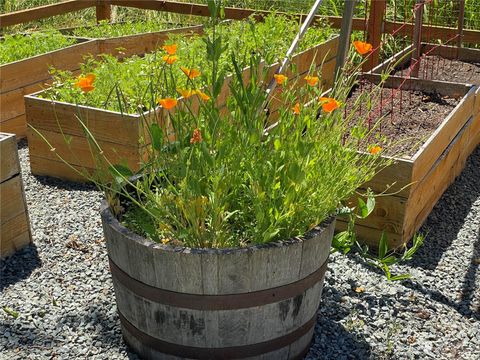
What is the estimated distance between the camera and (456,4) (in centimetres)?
704

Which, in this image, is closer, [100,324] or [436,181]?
[100,324]

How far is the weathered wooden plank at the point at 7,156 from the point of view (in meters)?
3.23

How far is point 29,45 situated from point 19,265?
246 centimetres

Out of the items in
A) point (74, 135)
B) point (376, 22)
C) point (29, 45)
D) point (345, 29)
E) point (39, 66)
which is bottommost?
point (74, 135)

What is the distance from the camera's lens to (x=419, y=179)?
11.7ft

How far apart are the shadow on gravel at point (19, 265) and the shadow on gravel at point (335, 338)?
54.8 inches

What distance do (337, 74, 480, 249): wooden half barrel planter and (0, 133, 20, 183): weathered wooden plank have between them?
1656 mm

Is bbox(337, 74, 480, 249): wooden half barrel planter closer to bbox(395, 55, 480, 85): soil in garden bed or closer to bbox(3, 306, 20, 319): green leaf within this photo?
bbox(395, 55, 480, 85): soil in garden bed

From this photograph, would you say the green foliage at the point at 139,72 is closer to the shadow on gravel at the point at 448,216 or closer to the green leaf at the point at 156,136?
the green leaf at the point at 156,136

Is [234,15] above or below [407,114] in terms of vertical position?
above

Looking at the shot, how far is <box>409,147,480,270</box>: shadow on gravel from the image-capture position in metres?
3.54

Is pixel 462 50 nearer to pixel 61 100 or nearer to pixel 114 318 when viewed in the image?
pixel 61 100

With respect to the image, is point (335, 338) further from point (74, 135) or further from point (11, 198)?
point (74, 135)

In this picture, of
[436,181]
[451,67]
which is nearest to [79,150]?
[436,181]
